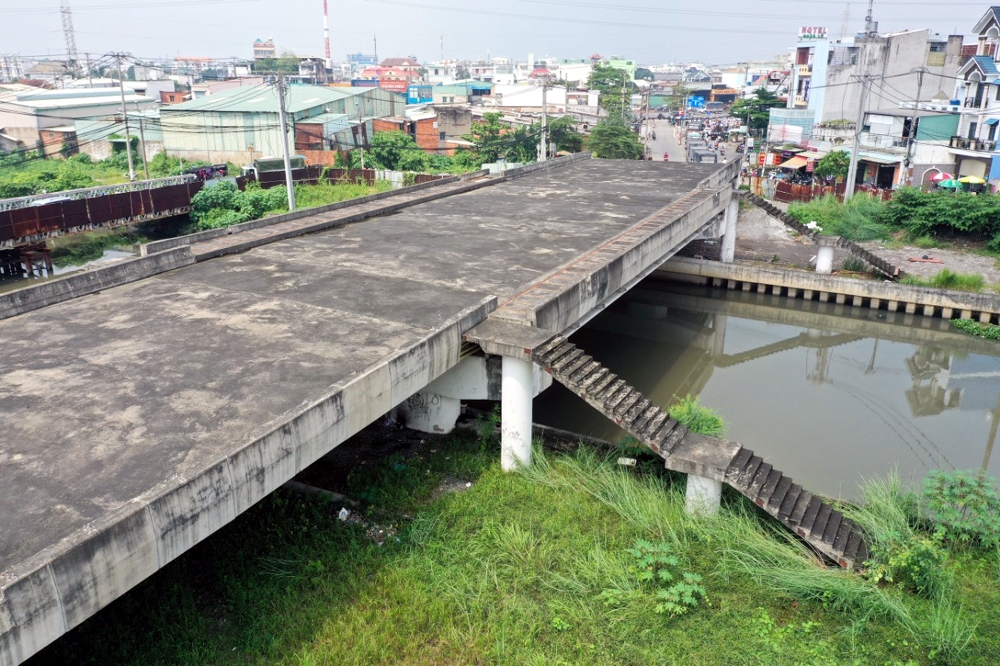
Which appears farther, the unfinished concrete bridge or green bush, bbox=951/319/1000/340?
green bush, bbox=951/319/1000/340

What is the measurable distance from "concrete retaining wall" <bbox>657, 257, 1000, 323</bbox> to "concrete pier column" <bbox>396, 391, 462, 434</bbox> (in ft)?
49.3

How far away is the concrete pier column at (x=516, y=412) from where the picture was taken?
1055 cm

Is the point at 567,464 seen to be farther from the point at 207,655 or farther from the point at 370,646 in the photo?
the point at 207,655

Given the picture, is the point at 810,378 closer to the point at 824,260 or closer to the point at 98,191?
the point at 824,260

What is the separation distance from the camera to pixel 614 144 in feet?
136

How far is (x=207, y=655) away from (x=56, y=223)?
24.1m

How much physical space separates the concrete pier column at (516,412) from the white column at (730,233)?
15.4 m

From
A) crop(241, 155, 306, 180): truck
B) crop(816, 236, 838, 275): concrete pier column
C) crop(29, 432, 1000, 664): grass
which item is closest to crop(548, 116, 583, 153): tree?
crop(241, 155, 306, 180): truck

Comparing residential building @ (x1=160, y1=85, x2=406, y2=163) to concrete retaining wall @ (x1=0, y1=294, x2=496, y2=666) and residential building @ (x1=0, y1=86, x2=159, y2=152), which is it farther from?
concrete retaining wall @ (x1=0, y1=294, x2=496, y2=666)

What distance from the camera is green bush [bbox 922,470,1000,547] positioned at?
9359 mm

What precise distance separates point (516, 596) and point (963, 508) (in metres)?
6.03

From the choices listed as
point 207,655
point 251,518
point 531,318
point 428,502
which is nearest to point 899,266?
point 531,318

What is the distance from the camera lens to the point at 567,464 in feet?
35.3

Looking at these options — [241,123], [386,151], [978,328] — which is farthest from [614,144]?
[978,328]
